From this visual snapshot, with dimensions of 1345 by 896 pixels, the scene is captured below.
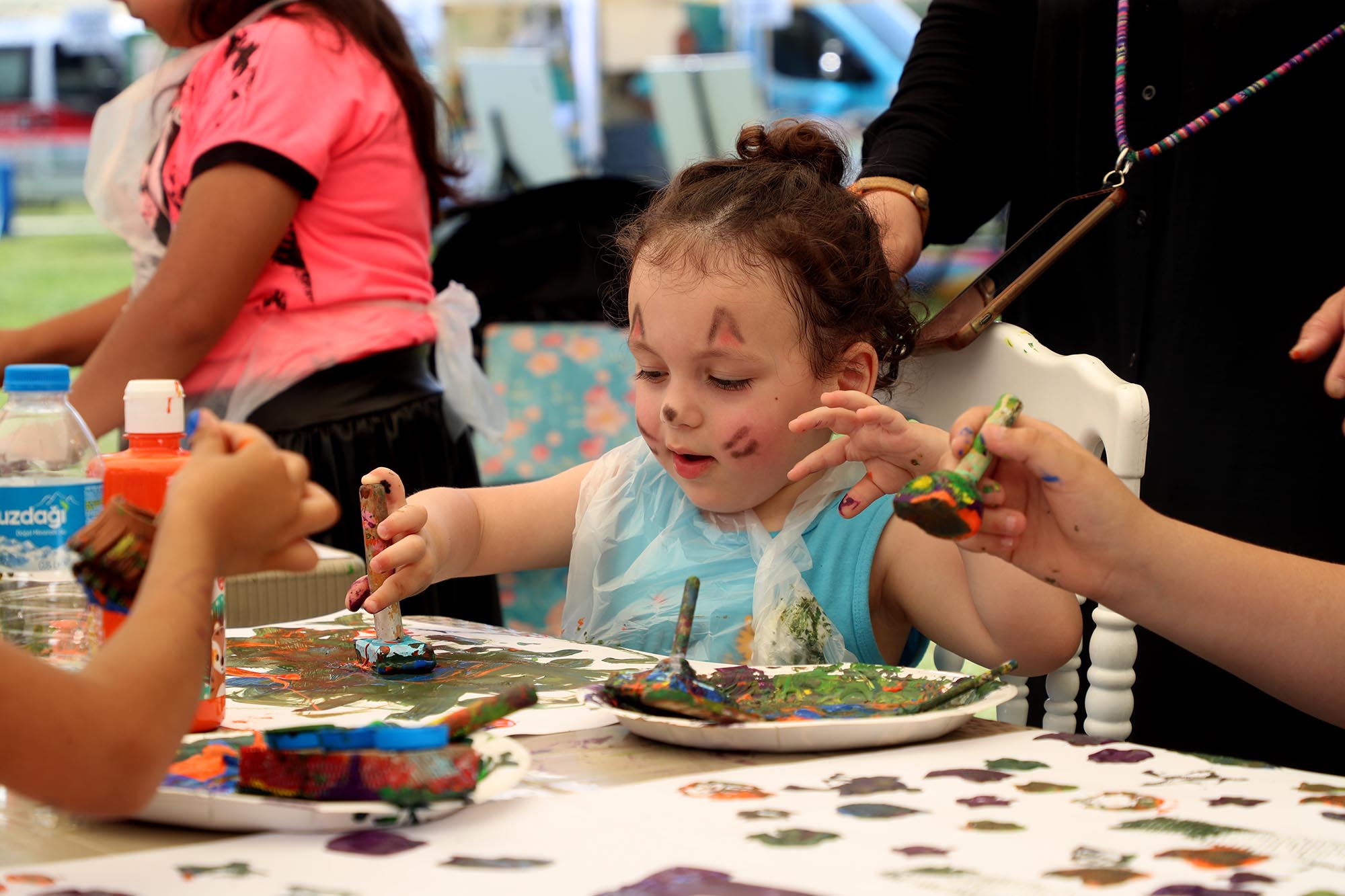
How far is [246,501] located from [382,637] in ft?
1.80

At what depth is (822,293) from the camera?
1.48m

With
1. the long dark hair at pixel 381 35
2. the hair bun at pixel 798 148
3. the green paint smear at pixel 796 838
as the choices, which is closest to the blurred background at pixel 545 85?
the long dark hair at pixel 381 35

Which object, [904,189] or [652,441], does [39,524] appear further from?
[904,189]

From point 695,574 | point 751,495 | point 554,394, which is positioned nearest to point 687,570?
point 695,574

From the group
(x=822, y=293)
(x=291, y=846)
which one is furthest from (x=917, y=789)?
(x=822, y=293)

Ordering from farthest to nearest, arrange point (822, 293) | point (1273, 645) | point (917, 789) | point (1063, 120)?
point (1063, 120)
point (822, 293)
point (1273, 645)
point (917, 789)

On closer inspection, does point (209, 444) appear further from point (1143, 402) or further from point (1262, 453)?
point (1262, 453)

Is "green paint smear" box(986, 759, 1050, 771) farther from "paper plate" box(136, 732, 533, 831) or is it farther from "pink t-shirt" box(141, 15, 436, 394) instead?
"pink t-shirt" box(141, 15, 436, 394)

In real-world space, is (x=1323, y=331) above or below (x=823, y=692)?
above

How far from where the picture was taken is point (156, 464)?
0.94m

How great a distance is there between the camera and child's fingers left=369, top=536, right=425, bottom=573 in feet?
4.20

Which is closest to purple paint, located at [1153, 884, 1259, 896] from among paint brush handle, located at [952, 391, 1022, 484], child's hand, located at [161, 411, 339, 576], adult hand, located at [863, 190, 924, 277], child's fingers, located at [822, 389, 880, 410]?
paint brush handle, located at [952, 391, 1022, 484]

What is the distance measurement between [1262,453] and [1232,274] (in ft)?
0.68

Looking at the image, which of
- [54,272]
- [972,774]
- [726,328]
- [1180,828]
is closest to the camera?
[1180,828]
